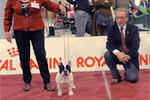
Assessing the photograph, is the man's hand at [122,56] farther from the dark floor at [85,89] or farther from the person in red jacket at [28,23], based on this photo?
the person in red jacket at [28,23]

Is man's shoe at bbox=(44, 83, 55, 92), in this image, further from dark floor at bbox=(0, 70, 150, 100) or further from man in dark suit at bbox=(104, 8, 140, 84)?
man in dark suit at bbox=(104, 8, 140, 84)

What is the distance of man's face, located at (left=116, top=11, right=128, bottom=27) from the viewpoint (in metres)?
3.49

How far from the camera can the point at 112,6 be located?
4.58 metres

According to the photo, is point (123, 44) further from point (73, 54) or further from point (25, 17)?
point (25, 17)

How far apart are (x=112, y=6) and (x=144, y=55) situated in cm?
102

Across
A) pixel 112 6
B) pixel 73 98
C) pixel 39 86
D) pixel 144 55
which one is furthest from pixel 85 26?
pixel 73 98

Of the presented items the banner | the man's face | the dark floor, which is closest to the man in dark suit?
the man's face

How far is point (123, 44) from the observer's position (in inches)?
143

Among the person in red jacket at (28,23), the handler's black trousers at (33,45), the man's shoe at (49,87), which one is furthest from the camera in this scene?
the man's shoe at (49,87)

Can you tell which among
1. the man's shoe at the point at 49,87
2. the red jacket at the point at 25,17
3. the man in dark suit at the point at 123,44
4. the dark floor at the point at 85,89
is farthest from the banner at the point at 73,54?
the red jacket at the point at 25,17

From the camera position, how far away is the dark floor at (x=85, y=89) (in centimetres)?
302

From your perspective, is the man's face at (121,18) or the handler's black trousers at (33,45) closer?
the handler's black trousers at (33,45)

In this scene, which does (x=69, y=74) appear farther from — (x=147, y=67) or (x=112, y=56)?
(x=147, y=67)

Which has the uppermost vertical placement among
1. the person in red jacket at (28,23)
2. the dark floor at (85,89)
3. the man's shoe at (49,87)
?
the person in red jacket at (28,23)
